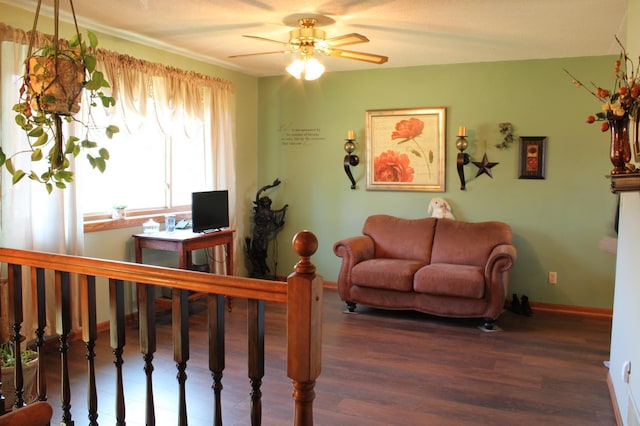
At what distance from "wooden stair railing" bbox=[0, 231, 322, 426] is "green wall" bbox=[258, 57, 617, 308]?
155 inches

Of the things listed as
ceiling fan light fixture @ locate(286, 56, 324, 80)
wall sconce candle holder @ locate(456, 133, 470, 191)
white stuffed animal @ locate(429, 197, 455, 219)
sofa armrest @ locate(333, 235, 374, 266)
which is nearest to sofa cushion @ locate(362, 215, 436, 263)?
white stuffed animal @ locate(429, 197, 455, 219)

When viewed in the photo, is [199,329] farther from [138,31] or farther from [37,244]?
[138,31]

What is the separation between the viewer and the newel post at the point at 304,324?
159 centimetres

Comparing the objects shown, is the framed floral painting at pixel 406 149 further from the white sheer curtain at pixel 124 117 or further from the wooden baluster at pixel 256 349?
the wooden baluster at pixel 256 349

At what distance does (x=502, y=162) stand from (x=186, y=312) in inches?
165

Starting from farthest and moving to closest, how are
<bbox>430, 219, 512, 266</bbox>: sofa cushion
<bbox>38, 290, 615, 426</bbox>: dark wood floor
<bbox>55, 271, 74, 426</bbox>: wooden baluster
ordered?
1. <bbox>430, 219, 512, 266</bbox>: sofa cushion
2. <bbox>38, 290, 615, 426</bbox>: dark wood floor
3. <bbox>55, 271, 74, 426</bbox>: wooden baluster

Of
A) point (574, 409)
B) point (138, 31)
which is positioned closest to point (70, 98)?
point (138, 31)

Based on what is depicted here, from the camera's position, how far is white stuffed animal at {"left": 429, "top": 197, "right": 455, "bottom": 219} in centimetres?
538

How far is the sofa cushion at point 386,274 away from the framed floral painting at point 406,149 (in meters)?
1.03

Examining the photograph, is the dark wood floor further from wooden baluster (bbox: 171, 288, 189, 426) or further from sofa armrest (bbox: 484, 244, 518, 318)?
wooden baluster (bbox: 171, 288, 189, 426)

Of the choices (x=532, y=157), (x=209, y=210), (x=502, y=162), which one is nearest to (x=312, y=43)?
(x=209, y=210)

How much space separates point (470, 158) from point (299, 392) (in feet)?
13.7

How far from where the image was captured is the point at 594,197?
4961 millimetres

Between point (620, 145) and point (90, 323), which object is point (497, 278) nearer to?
point (620, 145)
